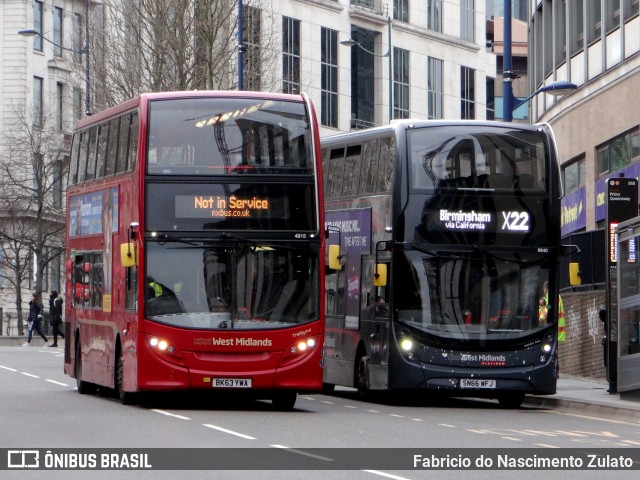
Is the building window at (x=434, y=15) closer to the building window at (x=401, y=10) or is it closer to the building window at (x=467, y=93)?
the building window at (x=401, y=10)

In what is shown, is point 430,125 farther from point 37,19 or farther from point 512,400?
point 37,19

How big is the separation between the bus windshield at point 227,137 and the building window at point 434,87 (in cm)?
6669

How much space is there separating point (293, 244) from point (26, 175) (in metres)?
57.4

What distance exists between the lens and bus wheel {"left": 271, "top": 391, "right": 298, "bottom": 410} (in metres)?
24.4

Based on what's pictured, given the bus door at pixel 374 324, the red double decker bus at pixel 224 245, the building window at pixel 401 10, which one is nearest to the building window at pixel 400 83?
the building window at pixel 401 10

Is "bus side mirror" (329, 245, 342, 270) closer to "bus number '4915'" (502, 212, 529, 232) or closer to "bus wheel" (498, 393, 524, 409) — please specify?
"bus number '4915'" (502, 212, 529, 232)

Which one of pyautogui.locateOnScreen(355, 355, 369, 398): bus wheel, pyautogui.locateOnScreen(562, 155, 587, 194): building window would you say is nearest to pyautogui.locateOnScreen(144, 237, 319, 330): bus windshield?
pyautogui.locateOnScreen(355, 355, 369, 398): bus wheel

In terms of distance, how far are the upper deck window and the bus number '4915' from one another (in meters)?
0.39

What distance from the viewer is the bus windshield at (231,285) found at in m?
23.2

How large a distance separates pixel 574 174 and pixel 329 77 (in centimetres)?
3908

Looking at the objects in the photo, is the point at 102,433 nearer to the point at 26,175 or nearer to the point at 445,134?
the point at 445,134

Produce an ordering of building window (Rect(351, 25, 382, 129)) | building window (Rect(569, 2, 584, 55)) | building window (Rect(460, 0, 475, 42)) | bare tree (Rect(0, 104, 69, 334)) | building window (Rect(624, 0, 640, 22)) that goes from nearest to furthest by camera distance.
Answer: building window (Rect(624, 0, 640, 22)) → building window (Rect(569, 2, 584, 55)) → bare tree (Rect(0, 104, 69, 334)) → building window (Rect(351, 25, 382, 129)) → building window (Rect(460, 0, 475, 42))

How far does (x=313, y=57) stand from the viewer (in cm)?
8169
